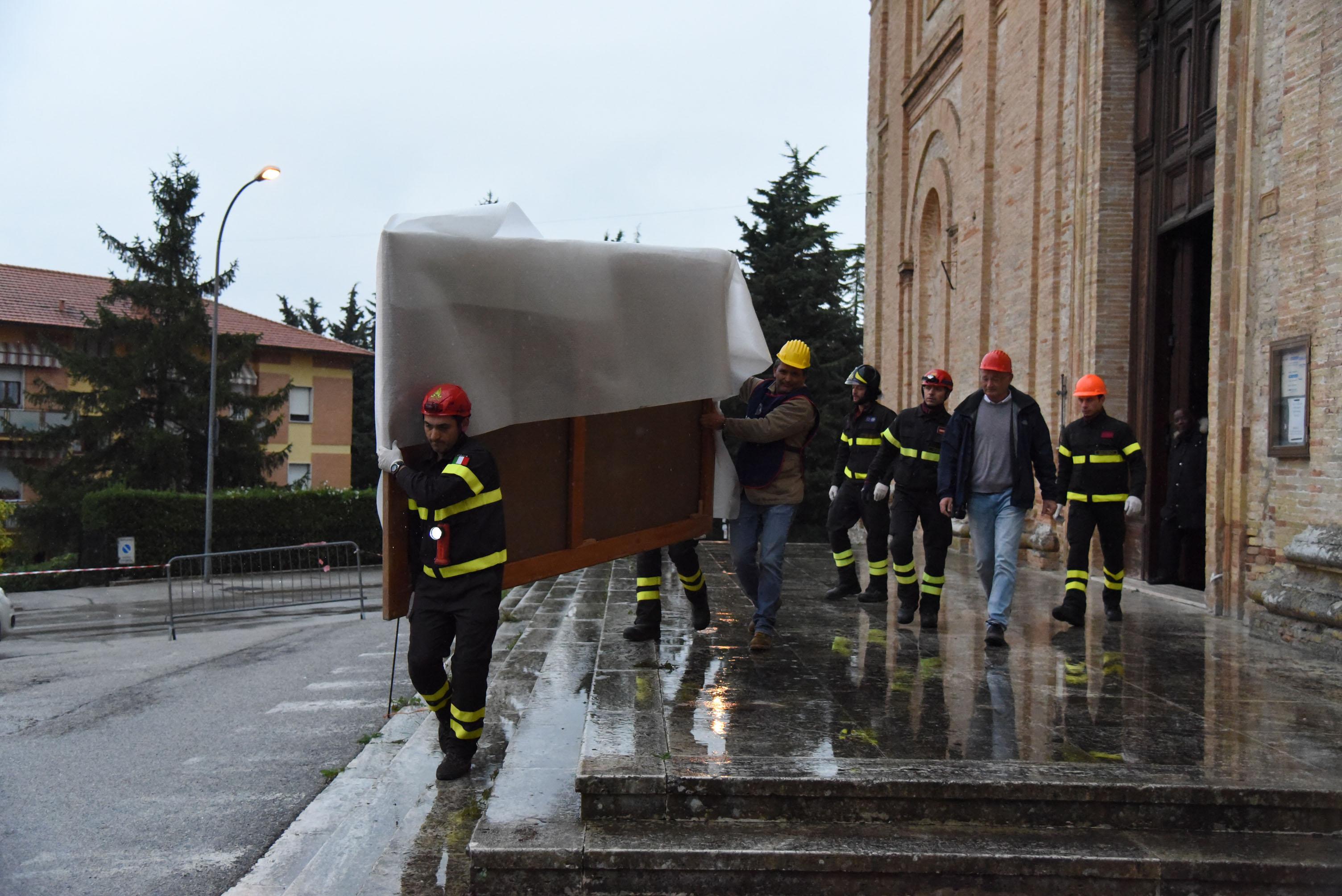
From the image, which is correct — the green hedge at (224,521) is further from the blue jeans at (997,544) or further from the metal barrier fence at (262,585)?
the blue jeans at (997,544)

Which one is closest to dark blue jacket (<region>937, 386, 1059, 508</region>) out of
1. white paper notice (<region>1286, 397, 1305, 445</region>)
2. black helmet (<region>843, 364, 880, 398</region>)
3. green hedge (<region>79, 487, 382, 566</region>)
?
black helmet (<region>843, 364, 880, 398</region>)

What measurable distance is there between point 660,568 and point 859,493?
2.93 metres

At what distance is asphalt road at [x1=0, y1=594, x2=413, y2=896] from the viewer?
464 centimetres

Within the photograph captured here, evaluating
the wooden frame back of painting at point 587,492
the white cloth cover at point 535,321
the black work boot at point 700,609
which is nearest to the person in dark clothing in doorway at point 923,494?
the black work boot at point 700,609

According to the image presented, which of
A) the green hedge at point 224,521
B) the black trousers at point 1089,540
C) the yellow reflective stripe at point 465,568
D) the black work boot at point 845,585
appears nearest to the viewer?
the yellow reflective stripe at point 465,568

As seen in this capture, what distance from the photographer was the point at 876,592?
9242mm

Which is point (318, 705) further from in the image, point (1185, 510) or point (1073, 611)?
point (1185, 510)

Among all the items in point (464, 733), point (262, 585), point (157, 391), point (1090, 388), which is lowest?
point (262, 585)

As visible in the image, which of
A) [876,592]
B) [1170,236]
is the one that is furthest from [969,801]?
[1170,236]

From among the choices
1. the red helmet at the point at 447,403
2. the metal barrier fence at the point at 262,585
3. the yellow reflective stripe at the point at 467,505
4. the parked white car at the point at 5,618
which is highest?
the red helmet at the point at 447,403

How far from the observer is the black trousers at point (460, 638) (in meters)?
4.80

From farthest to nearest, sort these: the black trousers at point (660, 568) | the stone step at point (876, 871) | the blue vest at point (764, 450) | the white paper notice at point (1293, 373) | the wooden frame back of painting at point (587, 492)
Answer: the white paper notice at point (1293, 373), the black trousers at point (660, 568), the blue vest at point (764, 450), the wooden frame back of painting at point (587, 492), the stone step at point (876, 871)

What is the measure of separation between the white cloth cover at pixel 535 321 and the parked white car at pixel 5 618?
9777mm

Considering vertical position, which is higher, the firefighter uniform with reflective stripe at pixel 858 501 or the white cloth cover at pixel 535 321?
the white cloth cover at pixel 535 321
